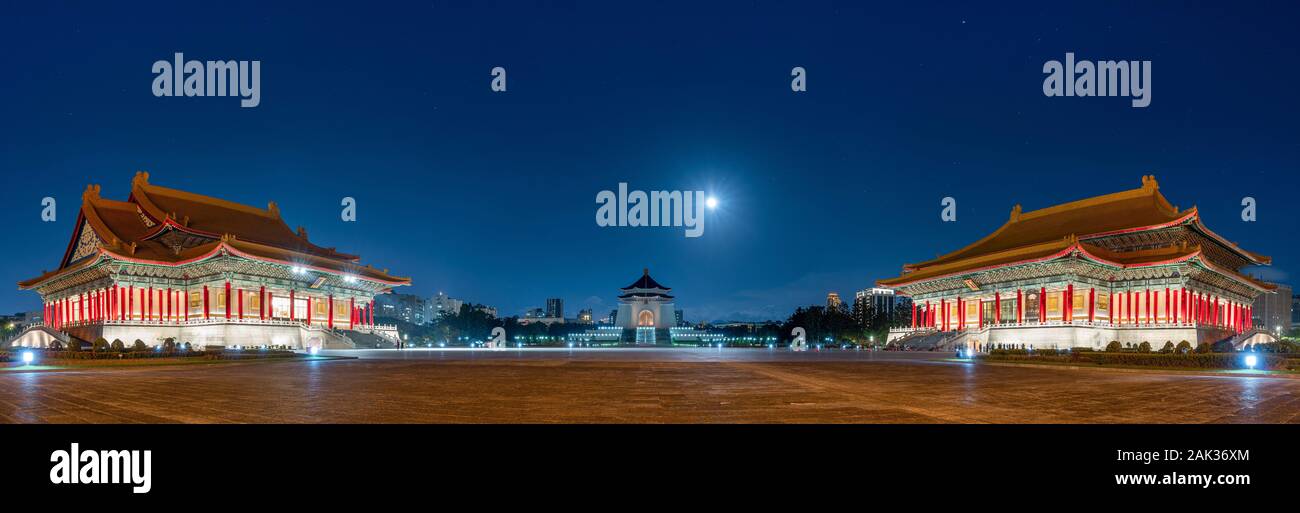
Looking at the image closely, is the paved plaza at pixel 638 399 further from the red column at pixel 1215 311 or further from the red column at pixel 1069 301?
the red column at pixel 1215 311

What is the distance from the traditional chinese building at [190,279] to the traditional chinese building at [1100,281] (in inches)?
1831

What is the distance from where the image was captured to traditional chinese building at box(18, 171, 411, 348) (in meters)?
46.7

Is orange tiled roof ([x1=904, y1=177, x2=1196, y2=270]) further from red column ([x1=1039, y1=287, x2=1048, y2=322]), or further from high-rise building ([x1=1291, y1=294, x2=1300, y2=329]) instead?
high-rise building ([x1=1291, y1=294, x2=1300, y2=329])

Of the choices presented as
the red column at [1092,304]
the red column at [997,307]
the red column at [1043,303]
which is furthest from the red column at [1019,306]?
the red column at [1092,304]

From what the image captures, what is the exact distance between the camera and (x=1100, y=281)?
1805 inches

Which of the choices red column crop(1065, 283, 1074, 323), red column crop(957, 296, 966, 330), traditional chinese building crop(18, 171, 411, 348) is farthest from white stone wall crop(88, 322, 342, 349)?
red column crop(1065, 283, 1074, 323)

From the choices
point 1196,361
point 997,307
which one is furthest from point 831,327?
point 1196,361

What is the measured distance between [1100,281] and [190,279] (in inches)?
2543

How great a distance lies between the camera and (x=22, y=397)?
11898 mm

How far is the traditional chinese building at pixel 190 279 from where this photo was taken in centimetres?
4666
